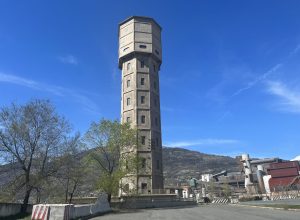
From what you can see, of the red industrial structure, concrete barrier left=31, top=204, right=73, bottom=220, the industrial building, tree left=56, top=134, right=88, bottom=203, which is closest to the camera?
concrete barrier left=31, top=204, right=73, bottom=220

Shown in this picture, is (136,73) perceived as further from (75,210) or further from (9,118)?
(75,210)

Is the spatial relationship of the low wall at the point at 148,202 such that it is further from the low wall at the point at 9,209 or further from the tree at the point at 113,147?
the low wall at the point at 9,209

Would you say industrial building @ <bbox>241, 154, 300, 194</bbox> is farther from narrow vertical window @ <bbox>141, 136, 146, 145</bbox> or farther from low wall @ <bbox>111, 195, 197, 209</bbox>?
narrow vertical window @ <bbox>141, 136, 146, 145</bbox>

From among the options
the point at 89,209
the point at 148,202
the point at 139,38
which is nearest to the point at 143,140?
the point at 148,202

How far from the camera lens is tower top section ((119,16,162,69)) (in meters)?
57.7

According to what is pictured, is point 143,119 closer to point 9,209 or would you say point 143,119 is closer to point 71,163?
point 71,163

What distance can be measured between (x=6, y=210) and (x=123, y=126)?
2058 cm

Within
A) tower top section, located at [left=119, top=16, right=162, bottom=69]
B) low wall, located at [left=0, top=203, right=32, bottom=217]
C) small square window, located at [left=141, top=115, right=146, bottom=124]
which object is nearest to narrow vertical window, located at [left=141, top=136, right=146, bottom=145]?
small square window, located at [left=141, top=115, right=146, bottom=124]

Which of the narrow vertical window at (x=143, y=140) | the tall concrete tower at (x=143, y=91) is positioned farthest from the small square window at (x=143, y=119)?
the narrow vertical window at (x=143, y=140)

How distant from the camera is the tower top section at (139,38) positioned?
57688mm

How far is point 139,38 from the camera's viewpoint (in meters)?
58.0

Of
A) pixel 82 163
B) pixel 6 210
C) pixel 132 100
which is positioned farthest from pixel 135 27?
pixel 6 210

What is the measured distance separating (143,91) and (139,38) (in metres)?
9.31

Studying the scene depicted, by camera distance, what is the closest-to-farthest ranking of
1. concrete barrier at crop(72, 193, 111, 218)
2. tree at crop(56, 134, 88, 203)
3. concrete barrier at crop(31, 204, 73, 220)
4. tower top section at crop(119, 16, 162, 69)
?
concrete barrier at crop(31, 204, 73, 220) < concrete barrier at crop(72, 193, 111, 218) < tree at crop(56, 134, 88, 203) < tower top section at crop(119, 16, 162, 69)
